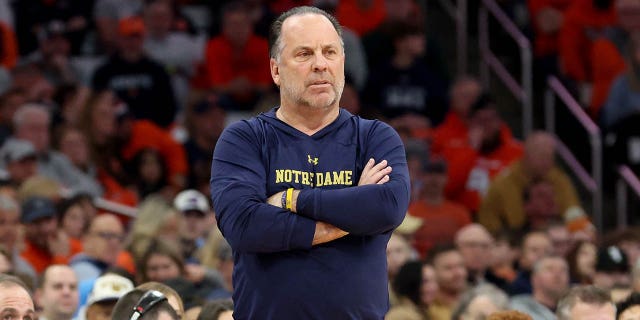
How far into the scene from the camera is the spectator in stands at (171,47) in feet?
42.5

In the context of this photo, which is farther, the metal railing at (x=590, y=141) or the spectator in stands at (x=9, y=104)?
the metal railing at (x=590, y=141)

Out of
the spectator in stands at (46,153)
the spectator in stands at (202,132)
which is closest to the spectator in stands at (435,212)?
the spectator in stands at (202,132)

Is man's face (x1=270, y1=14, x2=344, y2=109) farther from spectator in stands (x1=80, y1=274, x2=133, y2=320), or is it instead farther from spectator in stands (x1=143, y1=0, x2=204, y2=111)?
spectator in stands (x1=143, y1=0, x2=204, y2=111)

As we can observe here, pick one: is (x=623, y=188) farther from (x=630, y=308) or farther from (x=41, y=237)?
(x=41, y=237)

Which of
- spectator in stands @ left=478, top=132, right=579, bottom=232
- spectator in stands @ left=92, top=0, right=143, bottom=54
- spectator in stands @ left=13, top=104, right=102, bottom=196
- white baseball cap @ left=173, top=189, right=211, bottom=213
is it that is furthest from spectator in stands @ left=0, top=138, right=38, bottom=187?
spectator in stands @ left=478, top=132, right=579, bottom=232

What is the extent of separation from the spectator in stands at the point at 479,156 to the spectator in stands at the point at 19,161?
3.88 meters

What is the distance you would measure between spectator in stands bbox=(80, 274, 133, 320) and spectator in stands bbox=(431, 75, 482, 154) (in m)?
5.72

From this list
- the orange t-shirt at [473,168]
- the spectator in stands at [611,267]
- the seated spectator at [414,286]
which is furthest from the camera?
the orange t-shirt at [473,168]

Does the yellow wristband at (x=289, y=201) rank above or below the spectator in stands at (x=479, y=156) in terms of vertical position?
above

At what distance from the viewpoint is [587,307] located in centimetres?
685

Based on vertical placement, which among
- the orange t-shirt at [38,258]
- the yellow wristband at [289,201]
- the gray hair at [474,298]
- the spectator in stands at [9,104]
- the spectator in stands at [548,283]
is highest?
the yellow wristband at [289,201]

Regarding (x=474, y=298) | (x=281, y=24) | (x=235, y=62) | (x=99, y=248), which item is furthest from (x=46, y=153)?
(x=281, y=24)

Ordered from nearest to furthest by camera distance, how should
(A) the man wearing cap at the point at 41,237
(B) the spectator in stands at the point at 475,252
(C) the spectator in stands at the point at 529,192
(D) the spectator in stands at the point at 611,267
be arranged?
(D) the spectator in stands at the point at 611,267
(A) the man wearing cap at the point at 41,237
(B) the spectator in stands at the point at 475,252
(C) the spectator in stands at the point at 529,192

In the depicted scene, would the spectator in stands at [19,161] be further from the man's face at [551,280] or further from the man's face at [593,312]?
the man's face at [593,312]
